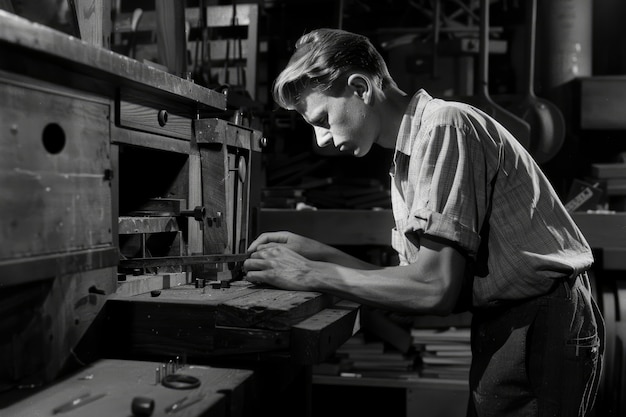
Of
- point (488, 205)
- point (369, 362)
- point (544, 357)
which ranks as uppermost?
point (488, 205)

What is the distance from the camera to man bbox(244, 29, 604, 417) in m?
1.73

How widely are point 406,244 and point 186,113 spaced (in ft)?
2.73

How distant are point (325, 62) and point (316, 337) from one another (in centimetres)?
85

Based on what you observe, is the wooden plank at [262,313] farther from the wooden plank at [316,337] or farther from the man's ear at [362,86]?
the man's ear at [362,86]

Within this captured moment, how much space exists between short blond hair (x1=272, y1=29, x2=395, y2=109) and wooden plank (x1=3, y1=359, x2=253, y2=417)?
90 cm

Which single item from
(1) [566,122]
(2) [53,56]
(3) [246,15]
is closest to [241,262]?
(2) [53,56]

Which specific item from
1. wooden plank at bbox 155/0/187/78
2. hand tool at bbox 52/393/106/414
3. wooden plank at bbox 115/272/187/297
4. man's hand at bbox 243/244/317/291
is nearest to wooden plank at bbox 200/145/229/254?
wooden plank at bbox 115/272/187/297

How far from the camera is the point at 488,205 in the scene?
183 cm

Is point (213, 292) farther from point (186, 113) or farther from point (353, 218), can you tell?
point (353, 218)

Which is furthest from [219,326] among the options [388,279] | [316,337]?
[388,279]

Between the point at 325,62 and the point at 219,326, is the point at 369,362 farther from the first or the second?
the point at 219,326

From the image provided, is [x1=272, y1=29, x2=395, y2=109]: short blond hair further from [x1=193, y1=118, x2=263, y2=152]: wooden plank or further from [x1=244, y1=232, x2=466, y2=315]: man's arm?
[x1=244, y1=232, x2=466, y2=315]: man's arm

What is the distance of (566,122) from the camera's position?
4418 mm

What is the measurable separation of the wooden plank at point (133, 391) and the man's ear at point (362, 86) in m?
0.92
